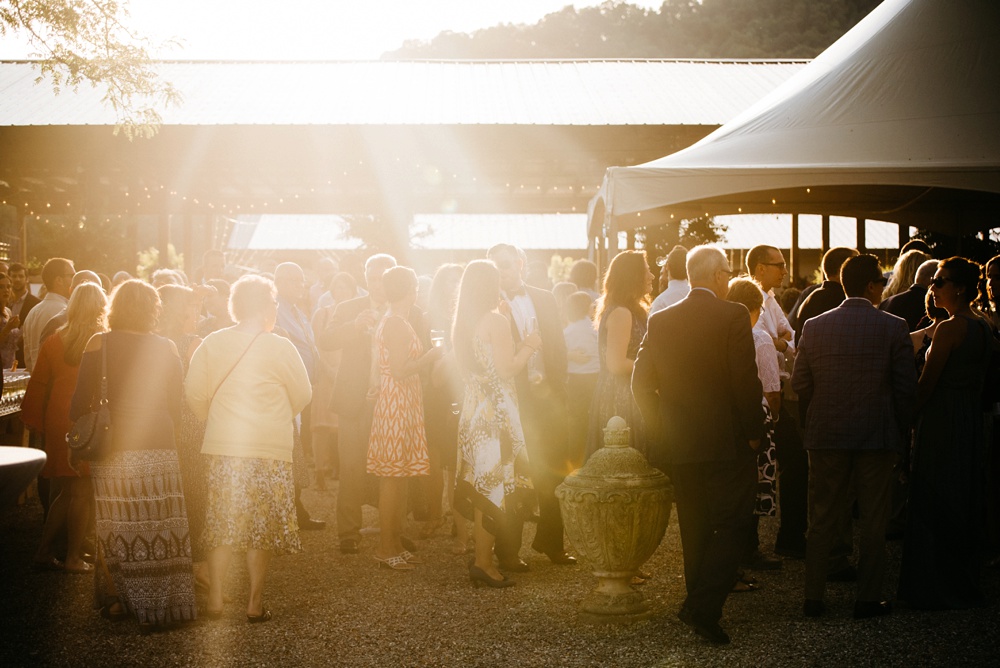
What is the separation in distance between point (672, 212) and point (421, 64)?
12272 millimetres

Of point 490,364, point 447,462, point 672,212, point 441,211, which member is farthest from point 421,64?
point 490,364

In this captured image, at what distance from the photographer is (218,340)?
529 cm

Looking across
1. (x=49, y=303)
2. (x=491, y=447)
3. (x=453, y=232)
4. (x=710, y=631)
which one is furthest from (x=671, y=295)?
(x=453, y=232)

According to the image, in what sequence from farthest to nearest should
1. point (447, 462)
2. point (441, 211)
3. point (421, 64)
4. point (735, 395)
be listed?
point (441, 211) < point (421, 64) < point (447, 462) < point (735, 395)

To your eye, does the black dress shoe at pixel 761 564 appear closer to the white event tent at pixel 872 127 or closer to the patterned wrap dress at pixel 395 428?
the patterned wrap dress at pixel 395 428

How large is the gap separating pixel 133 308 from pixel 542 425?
8.01ft

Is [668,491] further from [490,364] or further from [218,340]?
[218,340]

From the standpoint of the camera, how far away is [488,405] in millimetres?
5766

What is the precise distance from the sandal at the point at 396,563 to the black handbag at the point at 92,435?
1.96m

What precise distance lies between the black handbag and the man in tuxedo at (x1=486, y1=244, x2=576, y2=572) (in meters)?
2.24

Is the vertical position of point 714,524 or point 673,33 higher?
point 673,33

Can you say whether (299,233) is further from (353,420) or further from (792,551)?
(792,551)

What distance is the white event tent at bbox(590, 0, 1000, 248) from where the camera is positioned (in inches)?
307

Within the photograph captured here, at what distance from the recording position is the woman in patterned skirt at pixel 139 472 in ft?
16.6
